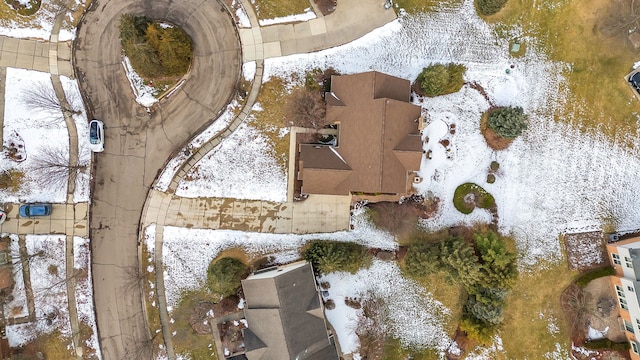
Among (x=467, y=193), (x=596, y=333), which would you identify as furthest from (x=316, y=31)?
(x=596, y=333)

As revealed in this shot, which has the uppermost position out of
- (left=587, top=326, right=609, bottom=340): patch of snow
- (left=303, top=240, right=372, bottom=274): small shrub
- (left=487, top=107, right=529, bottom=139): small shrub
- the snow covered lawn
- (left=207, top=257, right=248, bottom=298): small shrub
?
the snow covered lawn

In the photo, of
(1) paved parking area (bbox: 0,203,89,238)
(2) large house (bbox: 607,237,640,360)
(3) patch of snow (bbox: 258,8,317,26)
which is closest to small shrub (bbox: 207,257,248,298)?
(1) paved parking area (bbox: 0,203,89,238)

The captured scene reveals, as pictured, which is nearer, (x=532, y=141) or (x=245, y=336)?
(x=245, y=336)

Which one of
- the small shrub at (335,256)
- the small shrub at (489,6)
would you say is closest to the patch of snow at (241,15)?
the small shrub at (335,256)

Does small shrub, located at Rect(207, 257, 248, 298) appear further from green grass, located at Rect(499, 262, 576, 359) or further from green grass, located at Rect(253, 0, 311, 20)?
green grass, located at Rect(499, 262, 576, 359)

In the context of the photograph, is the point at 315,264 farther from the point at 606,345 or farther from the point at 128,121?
the point at 606,345

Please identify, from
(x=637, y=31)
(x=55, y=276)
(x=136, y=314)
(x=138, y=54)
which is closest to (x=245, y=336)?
(x=136, y=314)

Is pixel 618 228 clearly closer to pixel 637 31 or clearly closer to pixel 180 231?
pixel 637 31
